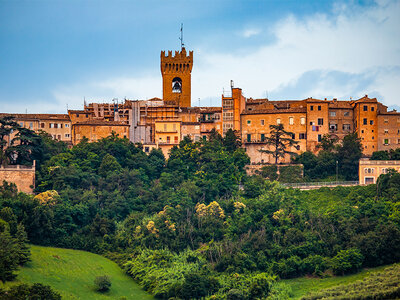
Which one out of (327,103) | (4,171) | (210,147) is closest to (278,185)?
(210,147)

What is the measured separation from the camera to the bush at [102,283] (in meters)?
54.3

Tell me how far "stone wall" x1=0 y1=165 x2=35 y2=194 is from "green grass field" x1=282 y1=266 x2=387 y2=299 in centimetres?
2626

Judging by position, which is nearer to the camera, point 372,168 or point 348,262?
point 348,262

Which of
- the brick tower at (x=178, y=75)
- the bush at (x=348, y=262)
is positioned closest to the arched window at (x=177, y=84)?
the brick tower at (x=178, y=75)

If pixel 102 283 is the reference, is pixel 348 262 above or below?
above

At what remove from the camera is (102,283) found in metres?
54.3

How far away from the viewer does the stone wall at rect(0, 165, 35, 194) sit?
67.9 m

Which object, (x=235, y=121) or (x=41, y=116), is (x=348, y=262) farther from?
(x=41, y=116)

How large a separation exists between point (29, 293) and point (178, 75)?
151ft

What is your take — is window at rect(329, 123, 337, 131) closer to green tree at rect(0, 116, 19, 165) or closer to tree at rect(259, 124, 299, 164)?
tree at rect(259, 124, 299, 164)

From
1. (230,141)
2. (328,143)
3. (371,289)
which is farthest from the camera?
(230,141)

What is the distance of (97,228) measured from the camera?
6375cm

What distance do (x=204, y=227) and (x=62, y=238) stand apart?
12.1 m

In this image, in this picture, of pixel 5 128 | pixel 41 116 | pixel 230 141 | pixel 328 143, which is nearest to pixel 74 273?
pixel 5 128
